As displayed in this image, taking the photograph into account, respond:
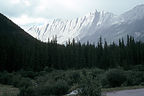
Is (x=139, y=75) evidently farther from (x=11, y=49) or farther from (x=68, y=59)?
(x=68, y=59)

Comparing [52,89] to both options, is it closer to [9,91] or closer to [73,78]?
[9,91]

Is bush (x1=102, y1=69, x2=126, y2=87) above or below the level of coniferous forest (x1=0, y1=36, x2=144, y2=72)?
below

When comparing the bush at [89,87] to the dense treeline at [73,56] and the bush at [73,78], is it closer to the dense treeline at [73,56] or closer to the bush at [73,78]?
the bush at [73,78]

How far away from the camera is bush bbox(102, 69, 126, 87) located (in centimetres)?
2794

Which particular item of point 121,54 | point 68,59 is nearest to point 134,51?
point 121,54

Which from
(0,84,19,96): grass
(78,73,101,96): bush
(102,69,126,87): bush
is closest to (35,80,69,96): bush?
(0,84,19,96): grass

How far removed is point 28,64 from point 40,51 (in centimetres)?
855

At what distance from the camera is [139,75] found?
109ft

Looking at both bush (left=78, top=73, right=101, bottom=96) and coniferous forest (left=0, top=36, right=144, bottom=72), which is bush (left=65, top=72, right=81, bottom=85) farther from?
coniferous forest (left=0, top=36, right=144, bottom=72)

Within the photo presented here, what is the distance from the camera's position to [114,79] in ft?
93.2

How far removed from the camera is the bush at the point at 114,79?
27.9 meters

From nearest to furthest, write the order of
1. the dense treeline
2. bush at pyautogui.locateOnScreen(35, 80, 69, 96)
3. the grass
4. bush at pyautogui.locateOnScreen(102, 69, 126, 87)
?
bush at pyautogui.locateOnScreen(35, 80, 69, 96), the grass, bush at pyautogui.locateOnScreen(102, 69, 126, 87), the dense treeline

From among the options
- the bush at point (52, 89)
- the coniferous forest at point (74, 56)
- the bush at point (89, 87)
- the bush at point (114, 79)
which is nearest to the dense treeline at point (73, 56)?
the coniferous forest at point (74, 56)

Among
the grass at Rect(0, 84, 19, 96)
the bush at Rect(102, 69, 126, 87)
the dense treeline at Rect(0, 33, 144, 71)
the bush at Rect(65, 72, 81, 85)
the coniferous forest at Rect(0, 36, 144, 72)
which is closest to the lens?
the grass at Rect(0, 84, 19, 96)
